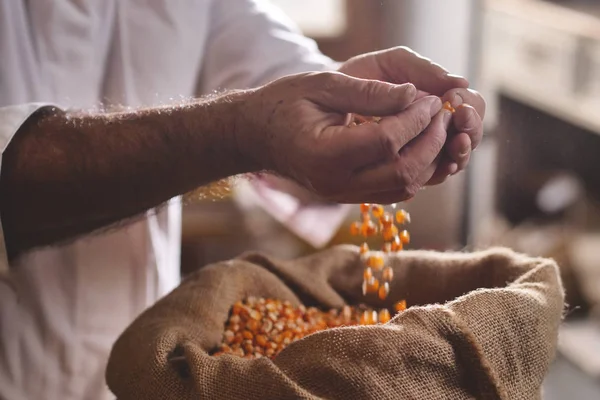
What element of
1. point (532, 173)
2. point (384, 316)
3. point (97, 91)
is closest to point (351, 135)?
point (384, 316)

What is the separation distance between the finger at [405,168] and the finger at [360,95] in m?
0.03

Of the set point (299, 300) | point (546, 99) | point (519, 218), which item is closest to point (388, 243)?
point (299, 300)

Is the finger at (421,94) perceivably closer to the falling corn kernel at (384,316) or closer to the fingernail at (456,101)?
the fingernail at (456,101)

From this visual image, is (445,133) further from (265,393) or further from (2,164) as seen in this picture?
(2,164)

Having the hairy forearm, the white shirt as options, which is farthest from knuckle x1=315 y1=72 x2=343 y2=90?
the white shirt

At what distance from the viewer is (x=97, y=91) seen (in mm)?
921

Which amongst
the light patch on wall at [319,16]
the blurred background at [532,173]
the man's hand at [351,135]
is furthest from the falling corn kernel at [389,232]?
the light patch on wall at [319,16]

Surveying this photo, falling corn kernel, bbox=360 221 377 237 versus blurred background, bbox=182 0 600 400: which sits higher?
falling corn kernel, bbox=360 221 377 237

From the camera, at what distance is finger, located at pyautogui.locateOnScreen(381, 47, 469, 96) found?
0.67m

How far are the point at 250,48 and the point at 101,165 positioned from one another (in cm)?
36

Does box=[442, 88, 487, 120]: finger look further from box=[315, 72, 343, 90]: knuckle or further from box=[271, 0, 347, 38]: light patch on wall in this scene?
box=[271, 0, 347, 38]: light patch on wall

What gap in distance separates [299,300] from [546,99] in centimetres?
146

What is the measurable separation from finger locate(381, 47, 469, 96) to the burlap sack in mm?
156

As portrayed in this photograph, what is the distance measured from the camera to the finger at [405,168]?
1.84ft
